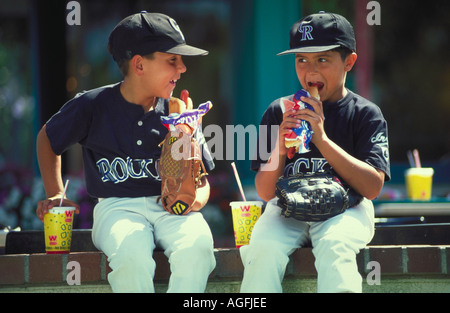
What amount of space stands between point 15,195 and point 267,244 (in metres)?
3.55

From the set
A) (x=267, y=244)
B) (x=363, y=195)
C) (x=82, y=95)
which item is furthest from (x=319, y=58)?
(x=82, y=95)

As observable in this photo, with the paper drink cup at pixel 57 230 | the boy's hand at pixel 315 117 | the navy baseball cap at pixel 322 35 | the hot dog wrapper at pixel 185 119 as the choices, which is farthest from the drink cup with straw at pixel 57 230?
the navy baseball cap at pixel 322 35

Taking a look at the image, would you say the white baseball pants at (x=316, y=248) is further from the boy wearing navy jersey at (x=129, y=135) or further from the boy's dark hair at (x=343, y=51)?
the boy's dark hair at (x=343, y=51)

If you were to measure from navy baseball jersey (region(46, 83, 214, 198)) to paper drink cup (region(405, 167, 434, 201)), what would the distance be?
68.9 inches

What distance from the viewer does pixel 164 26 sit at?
3.42 metres

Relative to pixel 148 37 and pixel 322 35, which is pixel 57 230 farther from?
pixel 322 35

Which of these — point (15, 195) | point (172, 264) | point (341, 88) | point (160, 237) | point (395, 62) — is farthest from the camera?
point (395, 62)

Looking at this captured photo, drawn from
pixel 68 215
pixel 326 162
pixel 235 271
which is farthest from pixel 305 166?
pixel 68 215

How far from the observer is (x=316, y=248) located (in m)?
2.94

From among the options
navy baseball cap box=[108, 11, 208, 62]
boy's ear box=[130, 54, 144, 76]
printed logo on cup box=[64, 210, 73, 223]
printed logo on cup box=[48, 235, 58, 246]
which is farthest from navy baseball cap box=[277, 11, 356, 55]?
printed logo on cup box=[48, 235, 58, 246]

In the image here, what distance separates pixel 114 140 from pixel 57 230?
1.70 feet

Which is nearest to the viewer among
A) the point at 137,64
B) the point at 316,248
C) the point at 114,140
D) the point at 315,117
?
the point at 316,248

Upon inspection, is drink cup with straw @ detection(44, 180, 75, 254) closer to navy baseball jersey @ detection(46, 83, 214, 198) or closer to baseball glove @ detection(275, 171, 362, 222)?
navy baseball jersey @ detection(46, 83, 214, 198)

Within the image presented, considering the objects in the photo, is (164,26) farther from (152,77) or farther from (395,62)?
(395,62)
